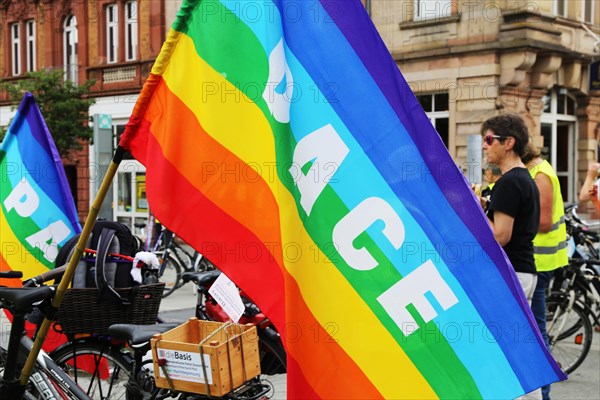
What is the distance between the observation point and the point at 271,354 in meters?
4.80

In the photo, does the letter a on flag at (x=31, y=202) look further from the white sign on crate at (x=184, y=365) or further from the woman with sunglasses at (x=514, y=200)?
the woman with sunglasses at (x=514, y=200)

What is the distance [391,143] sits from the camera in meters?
2.52

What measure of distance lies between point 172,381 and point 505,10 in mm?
16070

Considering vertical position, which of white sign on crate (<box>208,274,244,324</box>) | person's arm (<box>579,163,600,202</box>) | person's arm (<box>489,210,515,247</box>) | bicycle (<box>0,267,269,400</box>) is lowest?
bicycle (<box>0,267,269,400</box>)

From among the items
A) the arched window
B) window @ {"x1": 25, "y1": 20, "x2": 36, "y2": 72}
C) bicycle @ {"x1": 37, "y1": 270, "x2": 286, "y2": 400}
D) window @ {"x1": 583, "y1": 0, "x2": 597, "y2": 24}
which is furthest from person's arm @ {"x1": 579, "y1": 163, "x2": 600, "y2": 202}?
window @ {"x1": 25, "y1": 20, "x2": 36, "y2": 72}

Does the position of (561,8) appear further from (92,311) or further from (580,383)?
(92,311)

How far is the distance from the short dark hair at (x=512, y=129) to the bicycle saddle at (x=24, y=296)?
9.42ft

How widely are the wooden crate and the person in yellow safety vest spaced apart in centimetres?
271

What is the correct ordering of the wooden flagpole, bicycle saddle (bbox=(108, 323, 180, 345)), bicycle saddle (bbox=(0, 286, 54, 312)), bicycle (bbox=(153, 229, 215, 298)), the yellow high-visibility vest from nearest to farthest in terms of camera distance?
the wooden flagpole → bicycle saddle (bbox=(0, 286, 54, 312)) → bicycle saddle (bbox=(108, 323, 180, 345)) → the yellow high-visibility vest → bicycle (bbox=(153, 229, 215, 298))

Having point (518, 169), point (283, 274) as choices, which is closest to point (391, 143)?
point (283, 274)

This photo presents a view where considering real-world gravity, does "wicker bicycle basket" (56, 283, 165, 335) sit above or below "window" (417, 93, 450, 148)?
below

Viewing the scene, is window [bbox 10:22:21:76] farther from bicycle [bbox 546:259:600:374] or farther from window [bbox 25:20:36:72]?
bicycle [bbox 546:259:600:374]

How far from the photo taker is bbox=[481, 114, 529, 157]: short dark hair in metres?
4.78

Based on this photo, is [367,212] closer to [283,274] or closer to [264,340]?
[283,274]
